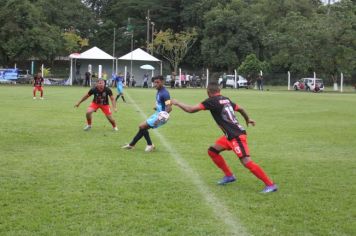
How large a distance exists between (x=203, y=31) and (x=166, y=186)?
2601 inches

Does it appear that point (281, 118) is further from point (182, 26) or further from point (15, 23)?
point (182, 26)

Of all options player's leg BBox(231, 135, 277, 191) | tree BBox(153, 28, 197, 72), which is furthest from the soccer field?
tree BBox(153, 28, 197, 72)

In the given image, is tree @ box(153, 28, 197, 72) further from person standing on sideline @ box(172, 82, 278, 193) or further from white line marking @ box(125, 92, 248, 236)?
person standing on sideline @ box(172, 82, 278, 193)

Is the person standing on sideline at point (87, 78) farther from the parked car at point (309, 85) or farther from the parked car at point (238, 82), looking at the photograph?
the parked car at point (309, 85)

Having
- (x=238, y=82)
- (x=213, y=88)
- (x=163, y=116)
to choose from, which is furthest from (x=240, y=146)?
(x=238, y=82)

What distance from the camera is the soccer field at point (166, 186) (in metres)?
5.82

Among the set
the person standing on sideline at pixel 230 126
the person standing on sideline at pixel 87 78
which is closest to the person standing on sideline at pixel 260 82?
the person standing on sideline at pixel 87 78

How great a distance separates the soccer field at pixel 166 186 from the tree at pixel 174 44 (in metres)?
58.9

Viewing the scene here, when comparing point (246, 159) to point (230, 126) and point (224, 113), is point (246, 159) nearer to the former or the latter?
point (230, 126)

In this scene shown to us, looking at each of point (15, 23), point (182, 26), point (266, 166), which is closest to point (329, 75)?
point (182, 26)

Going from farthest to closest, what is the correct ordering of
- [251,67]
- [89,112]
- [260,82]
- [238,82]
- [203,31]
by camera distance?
[203,31] < [251,67] < [238,82] < [260,82] < [89,112]

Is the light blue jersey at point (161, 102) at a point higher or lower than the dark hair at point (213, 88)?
lower

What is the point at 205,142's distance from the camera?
508 inches

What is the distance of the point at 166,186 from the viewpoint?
7.72m
